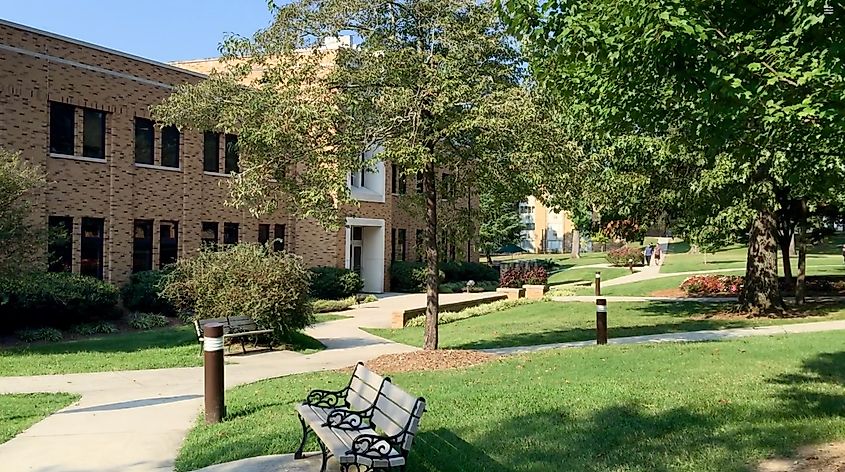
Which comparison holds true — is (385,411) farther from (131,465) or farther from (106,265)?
(106,265)

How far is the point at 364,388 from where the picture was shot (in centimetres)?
691

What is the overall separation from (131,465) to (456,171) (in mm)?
8514

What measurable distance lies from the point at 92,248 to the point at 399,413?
19204mm

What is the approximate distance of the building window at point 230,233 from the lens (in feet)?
90.0


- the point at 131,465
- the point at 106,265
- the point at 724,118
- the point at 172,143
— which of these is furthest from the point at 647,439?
the point at 172,143

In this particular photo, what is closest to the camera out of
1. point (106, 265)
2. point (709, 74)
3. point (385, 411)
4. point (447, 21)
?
point (709, 74)

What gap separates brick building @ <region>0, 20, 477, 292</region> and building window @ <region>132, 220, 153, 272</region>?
3 centimetres

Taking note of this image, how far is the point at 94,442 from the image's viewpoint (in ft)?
24.7

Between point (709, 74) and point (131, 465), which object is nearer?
point (709, 74)

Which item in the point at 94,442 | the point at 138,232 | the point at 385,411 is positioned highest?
the point at 138,232

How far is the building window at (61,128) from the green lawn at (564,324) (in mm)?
9774

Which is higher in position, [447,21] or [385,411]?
[447,21]

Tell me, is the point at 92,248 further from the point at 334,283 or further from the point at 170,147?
Result: the point at 334,283

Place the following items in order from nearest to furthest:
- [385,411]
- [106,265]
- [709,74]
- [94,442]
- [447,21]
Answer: [709,74], [385,411], [94,442], [447,21], [106,265]
